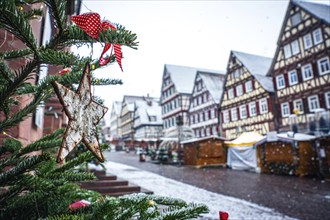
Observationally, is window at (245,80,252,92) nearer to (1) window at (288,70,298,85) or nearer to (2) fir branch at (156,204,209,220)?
(1) window at (288,70,298,85)

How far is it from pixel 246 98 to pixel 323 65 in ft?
26.4

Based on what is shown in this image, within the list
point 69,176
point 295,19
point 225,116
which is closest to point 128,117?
point 225,116

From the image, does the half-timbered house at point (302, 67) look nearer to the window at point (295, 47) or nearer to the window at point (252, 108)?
the window at point (295, 47)

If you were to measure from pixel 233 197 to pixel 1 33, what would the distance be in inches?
289

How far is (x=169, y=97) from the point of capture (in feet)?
134

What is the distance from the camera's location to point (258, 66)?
27641mm

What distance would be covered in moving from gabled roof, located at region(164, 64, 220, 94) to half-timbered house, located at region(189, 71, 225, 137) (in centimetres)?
408

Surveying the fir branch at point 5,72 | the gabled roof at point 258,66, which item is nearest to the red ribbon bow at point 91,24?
the fir branch at point 5,72

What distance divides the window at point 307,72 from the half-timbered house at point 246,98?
11.7 ft

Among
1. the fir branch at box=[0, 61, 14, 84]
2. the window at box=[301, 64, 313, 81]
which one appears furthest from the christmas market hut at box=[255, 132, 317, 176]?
the fir branch at box=[0, 61, 14, 84]

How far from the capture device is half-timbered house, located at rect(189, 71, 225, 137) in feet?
100

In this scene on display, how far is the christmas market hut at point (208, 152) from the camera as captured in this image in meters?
19.4

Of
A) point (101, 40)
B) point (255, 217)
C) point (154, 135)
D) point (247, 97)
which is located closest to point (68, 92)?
point (101, 40)

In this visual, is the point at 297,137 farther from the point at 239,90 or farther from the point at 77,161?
the point at 77,161
